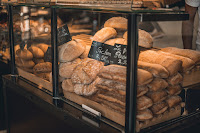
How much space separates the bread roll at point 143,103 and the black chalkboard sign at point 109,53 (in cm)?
16

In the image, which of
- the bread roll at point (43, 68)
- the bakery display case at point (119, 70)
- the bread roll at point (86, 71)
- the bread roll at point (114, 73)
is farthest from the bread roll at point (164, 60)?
the bread roll at point (43, 68)

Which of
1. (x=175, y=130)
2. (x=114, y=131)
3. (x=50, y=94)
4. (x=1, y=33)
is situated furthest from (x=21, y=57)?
(x=175, y=130)

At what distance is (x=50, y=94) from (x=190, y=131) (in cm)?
89

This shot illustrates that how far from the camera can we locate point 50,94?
1672 mm

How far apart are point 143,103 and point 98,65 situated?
0.34 meters

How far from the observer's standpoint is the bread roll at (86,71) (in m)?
1.30

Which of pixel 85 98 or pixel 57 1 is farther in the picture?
pixel 57 1

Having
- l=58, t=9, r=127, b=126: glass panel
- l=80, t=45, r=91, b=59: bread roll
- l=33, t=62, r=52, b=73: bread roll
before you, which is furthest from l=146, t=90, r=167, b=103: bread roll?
l=33, t=62, r=52, b=73: bread roll

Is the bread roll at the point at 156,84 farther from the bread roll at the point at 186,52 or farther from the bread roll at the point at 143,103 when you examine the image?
the bread roll at the point at 186,52

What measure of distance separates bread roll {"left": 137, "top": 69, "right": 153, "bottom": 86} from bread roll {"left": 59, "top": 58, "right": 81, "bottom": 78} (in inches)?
20.8

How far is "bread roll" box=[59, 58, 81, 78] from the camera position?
1.47m

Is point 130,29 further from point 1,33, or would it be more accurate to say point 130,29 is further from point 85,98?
point 1,33

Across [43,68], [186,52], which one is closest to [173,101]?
[186,52]

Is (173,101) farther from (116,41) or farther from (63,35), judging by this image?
(63,35)
